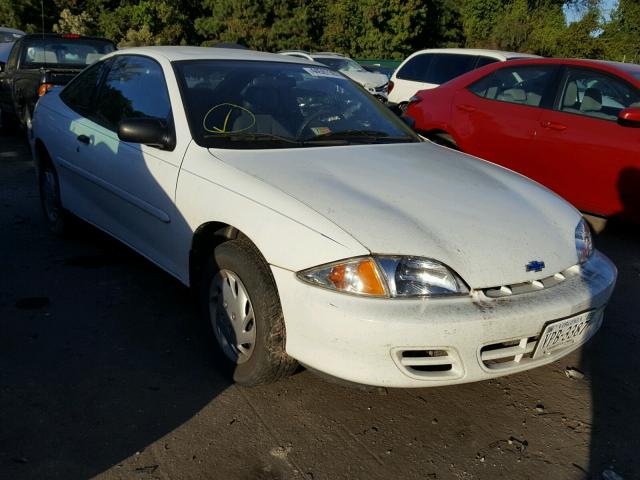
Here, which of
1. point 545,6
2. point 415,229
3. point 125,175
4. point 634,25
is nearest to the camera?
point 415,229

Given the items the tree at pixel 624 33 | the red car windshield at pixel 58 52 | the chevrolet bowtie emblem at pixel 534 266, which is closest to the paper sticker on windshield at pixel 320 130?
the chevrolet bowtie emblem at pixel 534 266

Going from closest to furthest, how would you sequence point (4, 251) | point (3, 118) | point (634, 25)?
point (4, 251), point (3, 118), point (634, 25)

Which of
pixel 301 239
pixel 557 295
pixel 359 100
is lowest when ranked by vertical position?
pixel 557 295

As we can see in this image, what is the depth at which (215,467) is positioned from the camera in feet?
8.27

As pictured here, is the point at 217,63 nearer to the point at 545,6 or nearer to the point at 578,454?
the point at 578,454

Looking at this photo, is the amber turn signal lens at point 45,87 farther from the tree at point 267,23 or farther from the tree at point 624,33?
the tree at point 624,33

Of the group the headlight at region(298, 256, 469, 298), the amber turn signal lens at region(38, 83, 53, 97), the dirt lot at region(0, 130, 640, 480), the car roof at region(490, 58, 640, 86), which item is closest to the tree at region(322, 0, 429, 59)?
the amber turn signal lens at region(38, 83, 53, 97)

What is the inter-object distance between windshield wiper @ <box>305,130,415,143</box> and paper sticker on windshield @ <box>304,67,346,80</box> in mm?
603

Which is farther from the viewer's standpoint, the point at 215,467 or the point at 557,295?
the point at 557,295

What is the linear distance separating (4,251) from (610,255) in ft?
15.5

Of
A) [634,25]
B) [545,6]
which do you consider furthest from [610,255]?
[545,6]

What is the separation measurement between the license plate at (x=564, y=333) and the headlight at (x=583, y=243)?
11.3 inches

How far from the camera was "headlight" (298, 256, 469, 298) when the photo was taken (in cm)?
250

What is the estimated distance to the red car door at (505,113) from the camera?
5973 millimetres
